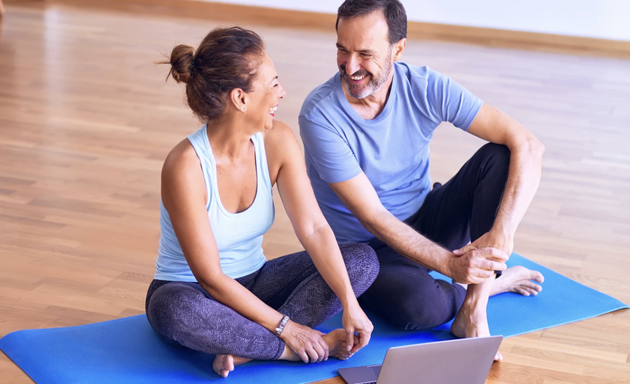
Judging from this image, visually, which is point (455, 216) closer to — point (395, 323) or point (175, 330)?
point (395, 323)

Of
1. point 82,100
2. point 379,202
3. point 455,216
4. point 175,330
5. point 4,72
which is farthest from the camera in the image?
point 4,72

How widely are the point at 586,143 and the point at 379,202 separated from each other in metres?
2.18

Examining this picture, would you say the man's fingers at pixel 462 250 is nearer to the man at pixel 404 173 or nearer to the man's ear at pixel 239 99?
the man at pixel 404 173

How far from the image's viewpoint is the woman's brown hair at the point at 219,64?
63.0 inches

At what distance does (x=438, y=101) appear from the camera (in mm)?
1997

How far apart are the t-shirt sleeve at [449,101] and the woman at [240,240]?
1.52ft

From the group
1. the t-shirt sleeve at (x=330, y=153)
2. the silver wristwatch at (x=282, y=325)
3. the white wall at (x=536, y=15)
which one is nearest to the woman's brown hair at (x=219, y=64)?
the t-shirt sleeve at (x=330, y=153)

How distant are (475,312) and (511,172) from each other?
384mm

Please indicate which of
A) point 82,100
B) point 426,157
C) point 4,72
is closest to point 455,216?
point 426,157

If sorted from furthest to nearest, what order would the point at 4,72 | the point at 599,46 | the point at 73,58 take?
the point at 599,46 → the point at 73,58 → the point at 4,72

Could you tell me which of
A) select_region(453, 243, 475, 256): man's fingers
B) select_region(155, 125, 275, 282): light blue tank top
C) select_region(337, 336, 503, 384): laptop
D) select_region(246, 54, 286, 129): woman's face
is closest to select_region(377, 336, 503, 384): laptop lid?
select_region(337, 336, 503, 384): laptop

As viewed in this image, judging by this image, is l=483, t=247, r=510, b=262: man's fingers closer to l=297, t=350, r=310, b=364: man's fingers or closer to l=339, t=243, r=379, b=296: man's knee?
l=339, t=243, r=379, b=296: man's knee

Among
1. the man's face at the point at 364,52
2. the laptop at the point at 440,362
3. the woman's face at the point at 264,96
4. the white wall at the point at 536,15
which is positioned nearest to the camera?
the laptop at the point at 440,362

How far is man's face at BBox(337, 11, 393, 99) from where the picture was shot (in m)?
1.86
